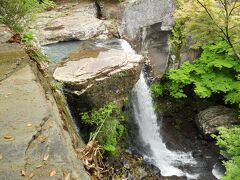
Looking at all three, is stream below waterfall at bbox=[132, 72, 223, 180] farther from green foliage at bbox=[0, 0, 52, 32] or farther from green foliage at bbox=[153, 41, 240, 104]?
green foliage at bbox=[0, 0, 52, 32]

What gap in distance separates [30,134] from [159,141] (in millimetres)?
6681

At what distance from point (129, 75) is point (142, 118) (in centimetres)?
263

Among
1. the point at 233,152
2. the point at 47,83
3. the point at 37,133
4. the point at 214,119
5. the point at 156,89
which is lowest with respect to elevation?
the point at 214,119

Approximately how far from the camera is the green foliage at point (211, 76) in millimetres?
9164

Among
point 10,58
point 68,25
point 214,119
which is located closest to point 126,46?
point 68,25

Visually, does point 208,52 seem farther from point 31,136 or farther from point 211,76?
point 31,136

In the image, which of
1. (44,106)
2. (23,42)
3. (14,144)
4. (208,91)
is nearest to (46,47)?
(23,42)

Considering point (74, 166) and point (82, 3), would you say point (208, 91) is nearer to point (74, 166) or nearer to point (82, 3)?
point (82, 3)

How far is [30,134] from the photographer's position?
10.7 feet

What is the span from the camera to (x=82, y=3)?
39.4 ft

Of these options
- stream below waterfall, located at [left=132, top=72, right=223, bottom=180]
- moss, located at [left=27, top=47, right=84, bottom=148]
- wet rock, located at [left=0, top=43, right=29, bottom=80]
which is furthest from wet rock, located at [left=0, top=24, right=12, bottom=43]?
stream below waterfall, located at [left=132, top=72, right=223, bottom=180]

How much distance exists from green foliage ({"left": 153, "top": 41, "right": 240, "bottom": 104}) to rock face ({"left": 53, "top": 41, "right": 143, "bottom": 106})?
2572 mm

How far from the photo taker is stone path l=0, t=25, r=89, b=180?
2.85m

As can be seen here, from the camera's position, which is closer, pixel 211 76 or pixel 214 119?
pixel 214 119
